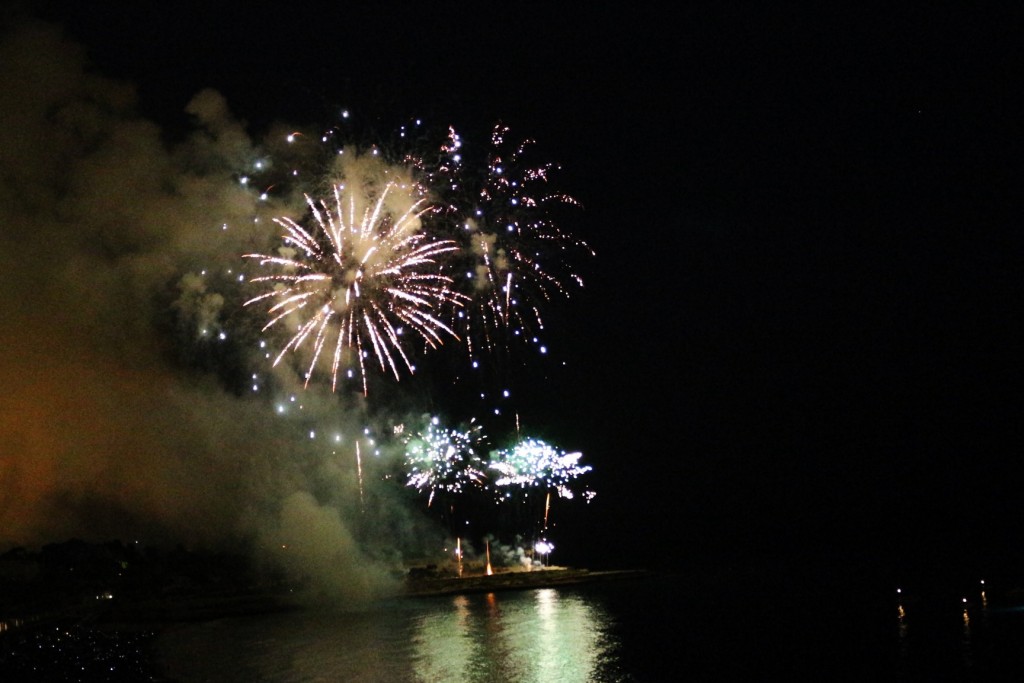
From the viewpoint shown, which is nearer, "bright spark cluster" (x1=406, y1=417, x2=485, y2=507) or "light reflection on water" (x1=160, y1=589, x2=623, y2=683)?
"light reflection on water" (x1=160, y1=589, x2=623, y2=683)

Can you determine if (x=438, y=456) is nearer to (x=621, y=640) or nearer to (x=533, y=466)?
(x=533, y=466)

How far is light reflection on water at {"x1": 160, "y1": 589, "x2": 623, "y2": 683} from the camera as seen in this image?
57.5ft

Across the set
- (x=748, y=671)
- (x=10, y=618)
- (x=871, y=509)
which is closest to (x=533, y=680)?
(x=748, y=671)

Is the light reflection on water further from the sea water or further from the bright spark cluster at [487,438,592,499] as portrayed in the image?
the bright spark cluster at [487,438,592,499]

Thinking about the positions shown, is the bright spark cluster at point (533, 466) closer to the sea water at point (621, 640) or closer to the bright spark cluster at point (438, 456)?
the bright spark cluster at point (438, 456)

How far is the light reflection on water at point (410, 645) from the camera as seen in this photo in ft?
57.5

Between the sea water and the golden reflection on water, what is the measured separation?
5 centimetres

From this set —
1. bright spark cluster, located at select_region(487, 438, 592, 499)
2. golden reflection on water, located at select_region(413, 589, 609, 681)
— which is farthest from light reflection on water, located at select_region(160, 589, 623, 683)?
bright spark cluster, located at select_region(487, 438, 592, 499)

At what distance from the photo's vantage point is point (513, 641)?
21266mm

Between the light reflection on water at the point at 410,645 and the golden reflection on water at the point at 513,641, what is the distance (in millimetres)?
24

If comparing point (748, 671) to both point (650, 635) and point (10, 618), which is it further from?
point (10, 618)

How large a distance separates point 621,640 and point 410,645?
5185mm

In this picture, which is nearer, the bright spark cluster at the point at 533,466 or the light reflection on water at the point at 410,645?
the light reflection on water at the point at 410,645

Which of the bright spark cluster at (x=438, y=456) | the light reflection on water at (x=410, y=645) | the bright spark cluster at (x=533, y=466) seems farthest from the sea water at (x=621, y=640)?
the bright spark cluster at (x=533, y=466)
